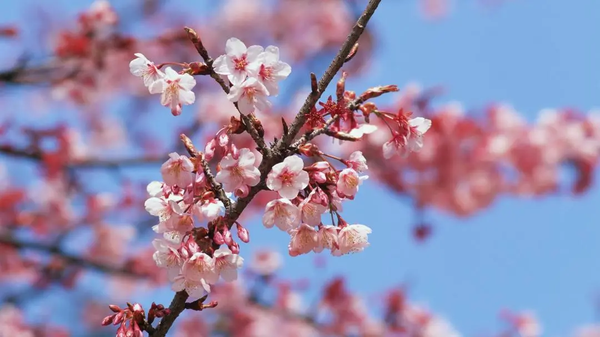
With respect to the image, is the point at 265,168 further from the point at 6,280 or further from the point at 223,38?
the point at 223,38

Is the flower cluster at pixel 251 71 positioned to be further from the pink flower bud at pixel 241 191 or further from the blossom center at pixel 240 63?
the pink flower bud at pixel 241 191

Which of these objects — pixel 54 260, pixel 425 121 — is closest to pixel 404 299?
pixel 54 260

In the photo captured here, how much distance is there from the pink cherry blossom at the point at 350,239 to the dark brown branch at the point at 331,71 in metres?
0.31

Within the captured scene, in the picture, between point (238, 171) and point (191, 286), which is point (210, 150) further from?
point (191, 286)

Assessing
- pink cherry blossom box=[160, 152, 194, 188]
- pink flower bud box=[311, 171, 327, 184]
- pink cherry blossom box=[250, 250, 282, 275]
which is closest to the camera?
A: pink cherry blossom box=[160, 152, 194, 188]

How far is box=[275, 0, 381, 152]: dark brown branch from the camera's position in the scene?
5.41ft

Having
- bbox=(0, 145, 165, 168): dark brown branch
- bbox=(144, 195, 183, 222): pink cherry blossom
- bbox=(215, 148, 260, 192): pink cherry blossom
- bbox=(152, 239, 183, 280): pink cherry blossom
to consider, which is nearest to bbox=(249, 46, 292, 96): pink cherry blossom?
bbox=(215, 148, 260, 192): pink cherry blossom

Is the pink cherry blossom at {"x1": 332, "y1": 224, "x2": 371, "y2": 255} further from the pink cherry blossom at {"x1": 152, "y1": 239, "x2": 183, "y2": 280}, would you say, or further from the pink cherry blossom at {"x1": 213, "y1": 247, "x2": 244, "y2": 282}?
the pink cherry blossom at {"x1": 152, "y1": 239, "x2": 183, "y2": 280}

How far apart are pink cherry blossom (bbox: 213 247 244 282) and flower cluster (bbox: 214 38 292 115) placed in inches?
15.3

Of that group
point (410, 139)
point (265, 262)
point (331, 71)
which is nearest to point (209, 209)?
point (331, 71)

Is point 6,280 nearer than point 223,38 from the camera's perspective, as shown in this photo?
Yes

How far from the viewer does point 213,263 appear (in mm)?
1619

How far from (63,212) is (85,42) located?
3.38 m

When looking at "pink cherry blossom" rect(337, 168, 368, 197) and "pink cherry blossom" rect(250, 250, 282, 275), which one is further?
"pink cherry blossom" rect(250, 250, 282, 275)
